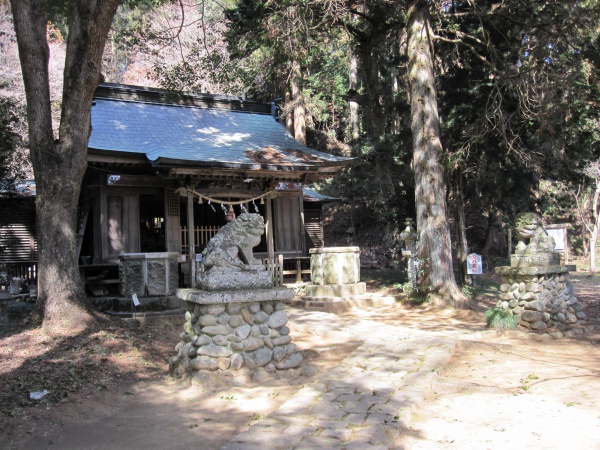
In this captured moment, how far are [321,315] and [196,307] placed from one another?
4440 mm

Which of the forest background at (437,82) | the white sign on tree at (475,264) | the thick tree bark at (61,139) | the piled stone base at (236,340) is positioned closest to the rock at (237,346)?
the piled stone base at (236,340)

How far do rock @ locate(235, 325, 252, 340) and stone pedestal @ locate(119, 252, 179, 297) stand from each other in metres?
4.46

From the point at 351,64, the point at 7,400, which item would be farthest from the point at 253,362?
the point at 351,64

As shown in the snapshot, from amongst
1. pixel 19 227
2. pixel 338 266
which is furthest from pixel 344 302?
pixel 19 227

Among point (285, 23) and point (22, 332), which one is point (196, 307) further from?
point (285, 23)

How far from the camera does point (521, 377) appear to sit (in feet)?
17.5

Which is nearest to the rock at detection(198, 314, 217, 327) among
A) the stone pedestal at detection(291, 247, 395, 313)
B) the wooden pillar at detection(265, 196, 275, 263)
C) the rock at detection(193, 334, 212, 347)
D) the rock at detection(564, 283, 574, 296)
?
the rock at detection(193, 334, 212, 347)

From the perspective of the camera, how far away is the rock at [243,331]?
516 cm

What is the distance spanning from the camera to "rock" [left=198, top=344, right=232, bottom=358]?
16.5 ft

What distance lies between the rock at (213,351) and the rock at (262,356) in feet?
1.05

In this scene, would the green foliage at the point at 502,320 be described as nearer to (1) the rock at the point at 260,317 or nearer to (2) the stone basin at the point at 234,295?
(2) the stone basin at the point at 234,295

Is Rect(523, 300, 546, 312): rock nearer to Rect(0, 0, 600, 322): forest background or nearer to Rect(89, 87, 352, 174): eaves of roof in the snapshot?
Rect(0, 0, 600, 322): forest background

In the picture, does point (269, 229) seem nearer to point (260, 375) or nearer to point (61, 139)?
point (61, 139)

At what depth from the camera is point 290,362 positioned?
210 inches
